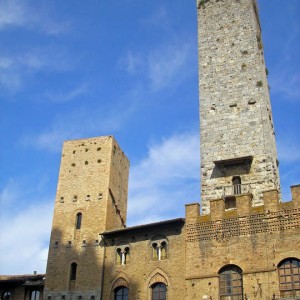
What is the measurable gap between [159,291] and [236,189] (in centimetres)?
660

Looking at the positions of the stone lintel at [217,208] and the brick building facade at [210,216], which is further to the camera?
the stone lintel at [217,208]

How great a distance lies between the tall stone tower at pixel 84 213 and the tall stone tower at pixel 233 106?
6.37 m

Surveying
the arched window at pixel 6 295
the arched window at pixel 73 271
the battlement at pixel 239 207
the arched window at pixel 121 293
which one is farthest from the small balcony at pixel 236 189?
the arched window at pixel 6 295

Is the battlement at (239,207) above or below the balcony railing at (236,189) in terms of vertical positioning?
below

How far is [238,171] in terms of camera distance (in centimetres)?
2856

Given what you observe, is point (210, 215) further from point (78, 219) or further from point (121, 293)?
point (78, 219)

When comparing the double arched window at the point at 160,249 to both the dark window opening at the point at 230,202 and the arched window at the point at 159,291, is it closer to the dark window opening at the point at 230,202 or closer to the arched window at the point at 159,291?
the arched window at the point at 159,291

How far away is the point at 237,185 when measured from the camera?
91.9 ft

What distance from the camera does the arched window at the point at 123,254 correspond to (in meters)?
28.8

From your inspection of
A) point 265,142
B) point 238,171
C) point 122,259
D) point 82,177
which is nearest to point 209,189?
point 238,171

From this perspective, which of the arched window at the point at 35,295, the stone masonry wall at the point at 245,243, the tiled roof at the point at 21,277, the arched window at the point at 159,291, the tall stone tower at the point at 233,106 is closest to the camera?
the stone masonry wall at the point at 245,243

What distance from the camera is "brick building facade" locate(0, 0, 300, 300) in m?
25.0

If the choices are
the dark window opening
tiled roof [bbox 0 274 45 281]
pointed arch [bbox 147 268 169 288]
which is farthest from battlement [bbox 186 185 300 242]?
tiled roof [bbox 0 274 45 281]

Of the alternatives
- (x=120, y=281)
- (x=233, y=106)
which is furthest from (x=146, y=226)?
(x=233, y=106)
